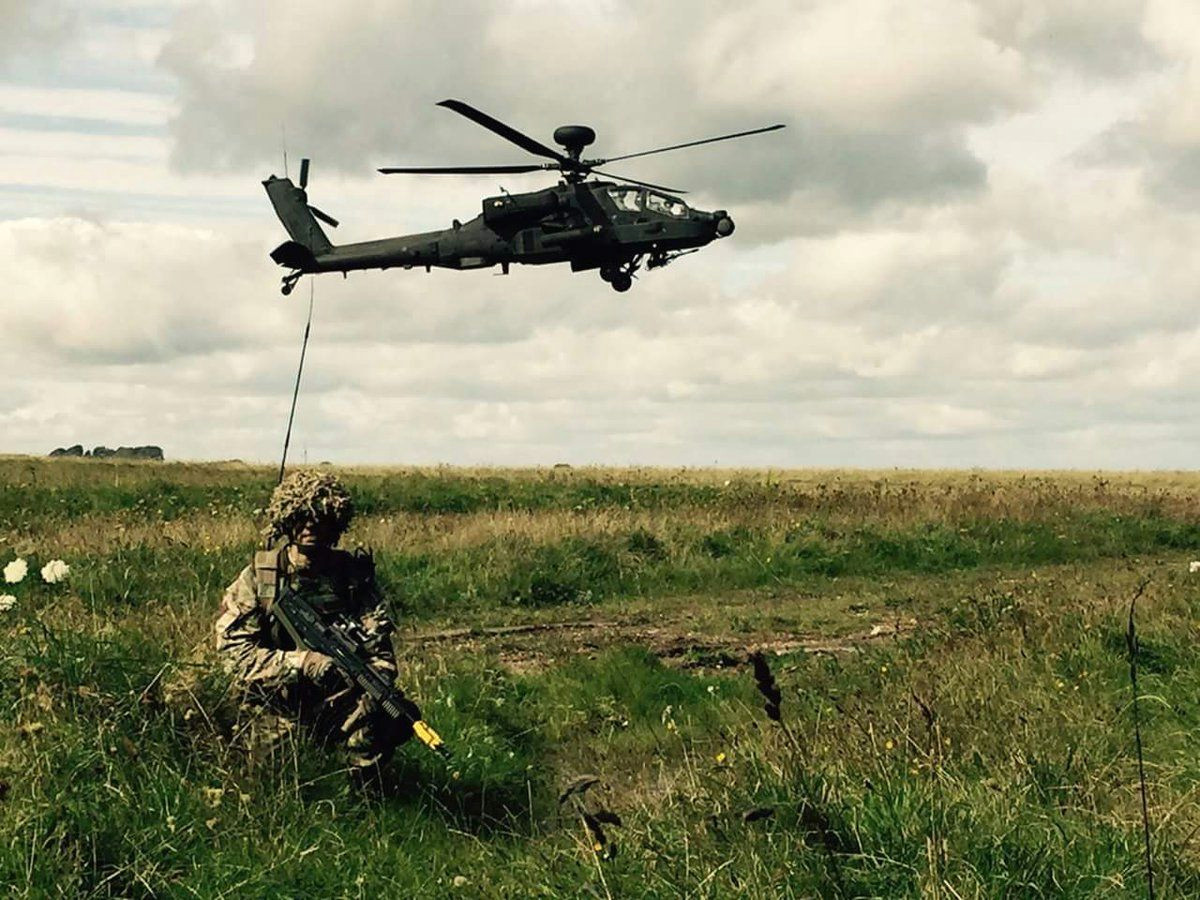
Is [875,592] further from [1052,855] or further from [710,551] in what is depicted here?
[1052,855]

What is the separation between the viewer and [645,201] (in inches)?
829

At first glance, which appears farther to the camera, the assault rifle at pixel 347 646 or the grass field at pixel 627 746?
the assault rifle at pixel 347 646

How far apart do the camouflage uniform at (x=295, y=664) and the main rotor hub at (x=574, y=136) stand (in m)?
14.6

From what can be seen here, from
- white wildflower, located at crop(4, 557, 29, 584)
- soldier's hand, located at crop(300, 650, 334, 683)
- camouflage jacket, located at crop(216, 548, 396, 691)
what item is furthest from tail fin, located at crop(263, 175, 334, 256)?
soldier's hand, located at crop(300, 650, 334, 683)

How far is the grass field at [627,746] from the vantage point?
4.25 m

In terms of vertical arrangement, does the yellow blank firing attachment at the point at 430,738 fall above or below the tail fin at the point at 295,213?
below

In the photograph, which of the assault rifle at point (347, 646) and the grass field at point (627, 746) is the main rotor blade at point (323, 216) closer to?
the grass field at point (627, 746)

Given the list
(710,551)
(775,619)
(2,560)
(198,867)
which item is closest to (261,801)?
(198,867)

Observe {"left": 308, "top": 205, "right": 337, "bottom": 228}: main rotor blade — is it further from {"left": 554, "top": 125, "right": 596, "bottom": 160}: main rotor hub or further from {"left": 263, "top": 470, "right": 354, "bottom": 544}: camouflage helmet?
{"left": 263, "top": 470, "right": 354, "bottom": 544}: camouflage helmet

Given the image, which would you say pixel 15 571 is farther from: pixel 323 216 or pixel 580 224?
pixel 323 216

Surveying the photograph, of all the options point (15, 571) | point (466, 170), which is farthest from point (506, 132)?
point (15, 571)

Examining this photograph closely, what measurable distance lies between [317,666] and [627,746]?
2572 millimetres

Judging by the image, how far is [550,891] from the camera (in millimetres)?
4273

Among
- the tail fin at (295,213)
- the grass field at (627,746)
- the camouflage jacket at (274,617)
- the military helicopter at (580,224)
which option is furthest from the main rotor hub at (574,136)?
the camouflage jacket at (274,617)
